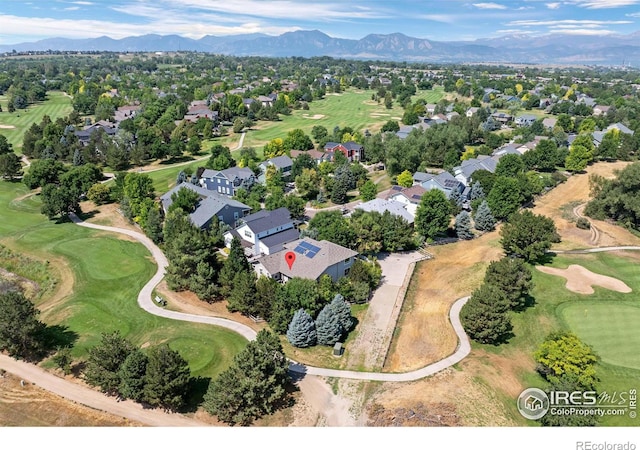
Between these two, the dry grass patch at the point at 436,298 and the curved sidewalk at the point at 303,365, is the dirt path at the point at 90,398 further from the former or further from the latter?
the dry grass patch at the point at 436,298

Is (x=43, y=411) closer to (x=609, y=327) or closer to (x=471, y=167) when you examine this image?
(x=609, y=327)

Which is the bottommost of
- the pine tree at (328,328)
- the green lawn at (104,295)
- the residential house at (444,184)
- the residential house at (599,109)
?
the green lawn at (104,295)

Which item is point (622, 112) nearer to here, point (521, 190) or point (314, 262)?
point (521, 190)

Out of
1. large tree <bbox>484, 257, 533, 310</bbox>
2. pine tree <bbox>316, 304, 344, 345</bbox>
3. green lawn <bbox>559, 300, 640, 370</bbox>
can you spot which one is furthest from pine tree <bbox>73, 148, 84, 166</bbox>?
green lawn <bbox>559, 300, 640, 370</bbox>

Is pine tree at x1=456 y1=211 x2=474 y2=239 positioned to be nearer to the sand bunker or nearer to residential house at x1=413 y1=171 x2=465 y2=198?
the sand bunker

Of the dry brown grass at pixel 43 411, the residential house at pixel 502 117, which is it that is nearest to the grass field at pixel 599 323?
the dry brown grass at pixel 43 411

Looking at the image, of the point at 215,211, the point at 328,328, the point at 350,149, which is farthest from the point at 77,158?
the point at 328,328
